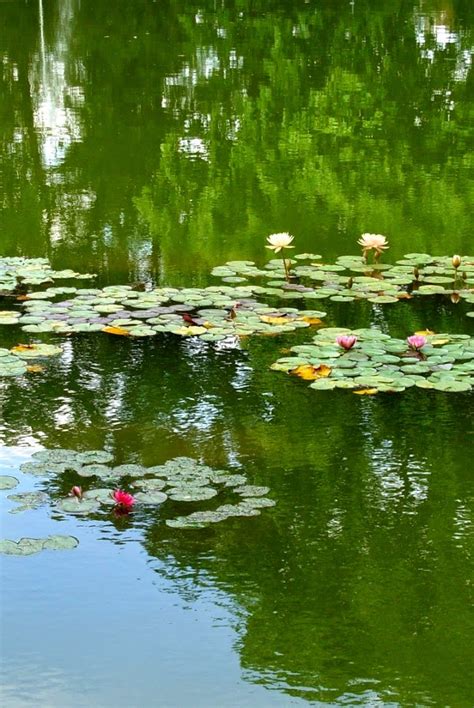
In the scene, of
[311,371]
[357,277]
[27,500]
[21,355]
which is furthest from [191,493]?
[357,277]

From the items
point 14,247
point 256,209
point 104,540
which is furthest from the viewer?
point 256,209

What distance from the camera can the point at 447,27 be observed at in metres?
12.3

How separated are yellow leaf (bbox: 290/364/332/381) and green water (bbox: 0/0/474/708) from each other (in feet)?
0.25

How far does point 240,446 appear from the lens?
9.48 ft

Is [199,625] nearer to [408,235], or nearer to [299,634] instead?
[299,634]

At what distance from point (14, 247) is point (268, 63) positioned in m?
5.54

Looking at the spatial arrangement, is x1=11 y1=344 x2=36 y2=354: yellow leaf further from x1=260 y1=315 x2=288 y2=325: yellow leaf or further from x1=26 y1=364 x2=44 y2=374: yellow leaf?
x1=260 y1=315 x2=288 y2=325: yellow leaf

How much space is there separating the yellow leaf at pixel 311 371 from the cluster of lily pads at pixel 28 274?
1249 millimetres

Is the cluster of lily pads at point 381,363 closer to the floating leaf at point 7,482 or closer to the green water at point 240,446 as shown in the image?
the green water at point 240,446

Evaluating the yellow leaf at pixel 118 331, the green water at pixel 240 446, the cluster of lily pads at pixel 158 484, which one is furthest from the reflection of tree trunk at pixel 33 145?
the cluster of lily pads at pixel 158 484

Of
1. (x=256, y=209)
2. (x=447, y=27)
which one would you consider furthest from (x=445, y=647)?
(x=447, y=27)

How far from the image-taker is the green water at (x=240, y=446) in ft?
6.54

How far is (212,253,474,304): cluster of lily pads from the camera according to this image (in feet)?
13.6

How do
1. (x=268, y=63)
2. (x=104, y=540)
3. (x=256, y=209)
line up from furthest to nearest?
(x=268, y=63)
(x=256, y=209)
(x=104, y=540)
